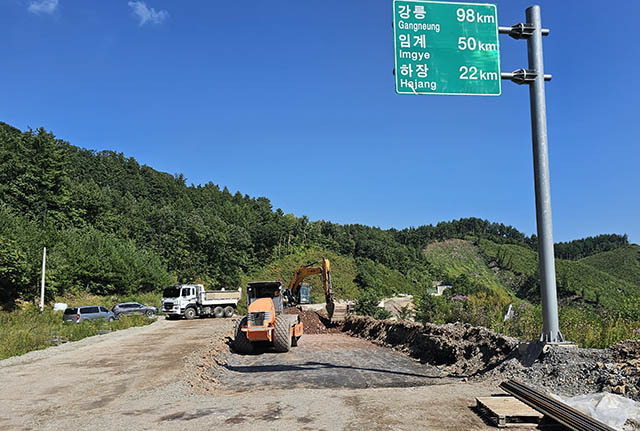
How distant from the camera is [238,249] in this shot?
276 feet

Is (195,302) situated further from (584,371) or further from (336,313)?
(584,371)

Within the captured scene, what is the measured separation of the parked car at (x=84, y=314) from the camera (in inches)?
1081

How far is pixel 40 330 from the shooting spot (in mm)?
20594

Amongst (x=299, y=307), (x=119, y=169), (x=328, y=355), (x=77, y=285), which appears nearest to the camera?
(x=328, y=355)

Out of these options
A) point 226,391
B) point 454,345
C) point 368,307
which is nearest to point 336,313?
point 368,307

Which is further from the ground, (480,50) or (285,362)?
(480,50)

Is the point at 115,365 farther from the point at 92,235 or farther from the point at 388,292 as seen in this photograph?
Result: the point at 388,292

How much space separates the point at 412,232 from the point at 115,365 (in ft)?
501

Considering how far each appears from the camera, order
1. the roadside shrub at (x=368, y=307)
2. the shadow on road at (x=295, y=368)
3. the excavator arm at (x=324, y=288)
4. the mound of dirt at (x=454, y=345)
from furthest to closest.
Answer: the roadside shrub at (x=368, y=307), the excavator arm at (x=324, y=288), the shadow on road at (x=295, y=368), the mound of dirt at (x=454, y=345)

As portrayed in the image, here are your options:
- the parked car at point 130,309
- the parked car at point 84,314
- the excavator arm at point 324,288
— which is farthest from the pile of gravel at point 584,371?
the parked car at point 130,309

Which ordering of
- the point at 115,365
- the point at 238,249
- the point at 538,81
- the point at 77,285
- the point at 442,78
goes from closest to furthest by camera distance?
the point at 442,78, the point at 538,81, the point at 115,365, the point at 77,285, the point at 238,249

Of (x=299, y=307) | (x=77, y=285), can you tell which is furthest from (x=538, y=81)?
(x=77, y=285)

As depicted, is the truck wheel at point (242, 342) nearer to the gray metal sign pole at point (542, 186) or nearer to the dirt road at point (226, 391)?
the dirt road at point (226, 391)

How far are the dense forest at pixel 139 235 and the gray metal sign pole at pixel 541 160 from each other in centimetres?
2391
